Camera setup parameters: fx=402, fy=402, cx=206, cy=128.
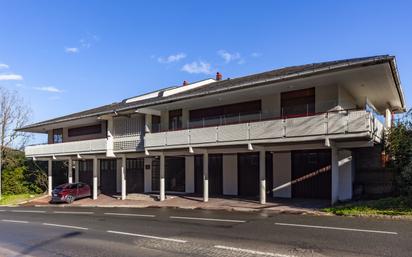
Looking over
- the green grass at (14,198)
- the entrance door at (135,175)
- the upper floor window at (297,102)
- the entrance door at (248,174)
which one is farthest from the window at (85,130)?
the upper floor window at (297,102)

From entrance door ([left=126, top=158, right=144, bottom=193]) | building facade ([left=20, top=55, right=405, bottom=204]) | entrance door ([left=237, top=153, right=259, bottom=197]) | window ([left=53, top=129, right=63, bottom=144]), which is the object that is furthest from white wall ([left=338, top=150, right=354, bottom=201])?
window ([left=53, top=129, right=63, bottom=144])

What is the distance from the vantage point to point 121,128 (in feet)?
94.9

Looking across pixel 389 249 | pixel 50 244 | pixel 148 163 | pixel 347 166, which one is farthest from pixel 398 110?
pixel 50 244

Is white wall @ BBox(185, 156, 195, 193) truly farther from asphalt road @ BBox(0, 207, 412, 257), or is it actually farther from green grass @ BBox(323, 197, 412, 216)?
green grass @ BBox(323, 197, 412, 216)

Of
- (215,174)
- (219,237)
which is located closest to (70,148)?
(215,174)

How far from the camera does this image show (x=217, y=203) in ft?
69.4

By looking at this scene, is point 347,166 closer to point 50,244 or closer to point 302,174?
point 302,174

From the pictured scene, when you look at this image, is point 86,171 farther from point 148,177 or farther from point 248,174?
point 248,174

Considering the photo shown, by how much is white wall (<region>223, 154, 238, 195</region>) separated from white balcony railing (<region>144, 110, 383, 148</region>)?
3709mm

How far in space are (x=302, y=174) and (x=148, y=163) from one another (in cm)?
1345

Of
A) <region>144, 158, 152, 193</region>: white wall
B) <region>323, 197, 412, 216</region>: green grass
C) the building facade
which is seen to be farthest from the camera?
<region>144, 158, 152, 193</region>: white wall

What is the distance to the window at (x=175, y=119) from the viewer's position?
25812 mm

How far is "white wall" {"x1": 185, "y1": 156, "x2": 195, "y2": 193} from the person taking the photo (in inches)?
1069

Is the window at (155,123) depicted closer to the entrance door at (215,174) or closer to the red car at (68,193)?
the entrance door at (215,174)
